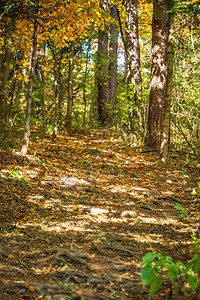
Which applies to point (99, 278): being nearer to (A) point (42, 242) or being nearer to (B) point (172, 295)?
(B) point (172, 295)

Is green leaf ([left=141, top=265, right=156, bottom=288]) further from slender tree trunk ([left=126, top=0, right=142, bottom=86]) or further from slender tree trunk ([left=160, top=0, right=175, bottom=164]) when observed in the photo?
slender tree trunk ([left=126, top=0, right=142, bottom=86])

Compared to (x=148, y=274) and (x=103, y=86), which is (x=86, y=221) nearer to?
(x=148, y=274)

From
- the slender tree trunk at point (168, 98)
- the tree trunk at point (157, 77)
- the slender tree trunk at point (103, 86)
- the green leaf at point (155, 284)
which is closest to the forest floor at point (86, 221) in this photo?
the green leaf at point (155, 284)

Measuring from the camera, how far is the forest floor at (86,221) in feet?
7.47

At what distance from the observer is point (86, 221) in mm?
3842

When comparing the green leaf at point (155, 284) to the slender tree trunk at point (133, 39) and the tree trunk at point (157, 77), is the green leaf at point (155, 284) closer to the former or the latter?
the tree trunk at point (157, 77)

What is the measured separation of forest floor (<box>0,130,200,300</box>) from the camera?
2277mm

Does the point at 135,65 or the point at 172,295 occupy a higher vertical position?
the point at 135,65

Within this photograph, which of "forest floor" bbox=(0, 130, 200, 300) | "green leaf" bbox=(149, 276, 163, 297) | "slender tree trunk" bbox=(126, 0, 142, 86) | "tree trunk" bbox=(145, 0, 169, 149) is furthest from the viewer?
"slender tree trunk" bbox=(126, 0, 142, 86)

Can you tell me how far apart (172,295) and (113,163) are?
530 centimetres

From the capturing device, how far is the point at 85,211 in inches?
166

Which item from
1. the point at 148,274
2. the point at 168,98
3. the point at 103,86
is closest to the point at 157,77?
the point at 168,98

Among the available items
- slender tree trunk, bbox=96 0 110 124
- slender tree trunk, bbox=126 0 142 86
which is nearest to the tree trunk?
slender tree trunk, bbox=126 0 142 86

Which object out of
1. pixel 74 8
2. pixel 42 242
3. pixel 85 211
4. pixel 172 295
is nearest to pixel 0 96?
pixel 74 8
